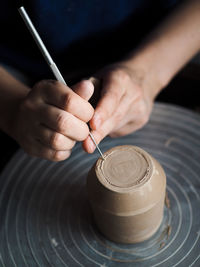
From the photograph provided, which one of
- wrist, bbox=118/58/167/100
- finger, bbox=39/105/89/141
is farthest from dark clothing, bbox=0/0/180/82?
finger, bbox=39/105/89/141

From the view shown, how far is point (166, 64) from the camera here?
1171mm

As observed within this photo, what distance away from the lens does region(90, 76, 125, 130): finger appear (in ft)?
2.77

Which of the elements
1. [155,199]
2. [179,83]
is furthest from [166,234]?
[179,83]

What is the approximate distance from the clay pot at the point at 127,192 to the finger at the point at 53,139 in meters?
0.10

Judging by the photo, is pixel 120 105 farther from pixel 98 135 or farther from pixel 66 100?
pixel 66 100

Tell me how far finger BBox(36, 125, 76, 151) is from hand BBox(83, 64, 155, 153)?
0.05m

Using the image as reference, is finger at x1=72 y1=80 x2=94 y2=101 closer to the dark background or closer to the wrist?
the wrist

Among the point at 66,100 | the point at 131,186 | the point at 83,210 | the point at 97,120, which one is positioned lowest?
the point at 83,210

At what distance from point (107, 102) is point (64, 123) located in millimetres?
164

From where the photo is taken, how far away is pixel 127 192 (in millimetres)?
749

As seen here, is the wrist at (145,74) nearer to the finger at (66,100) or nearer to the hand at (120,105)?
the hand at (120,105)

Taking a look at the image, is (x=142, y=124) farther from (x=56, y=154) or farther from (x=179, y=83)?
(x=179, y=83)

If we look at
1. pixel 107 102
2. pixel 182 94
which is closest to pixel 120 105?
pixel 107 102

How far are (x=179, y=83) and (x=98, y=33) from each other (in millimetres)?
451
